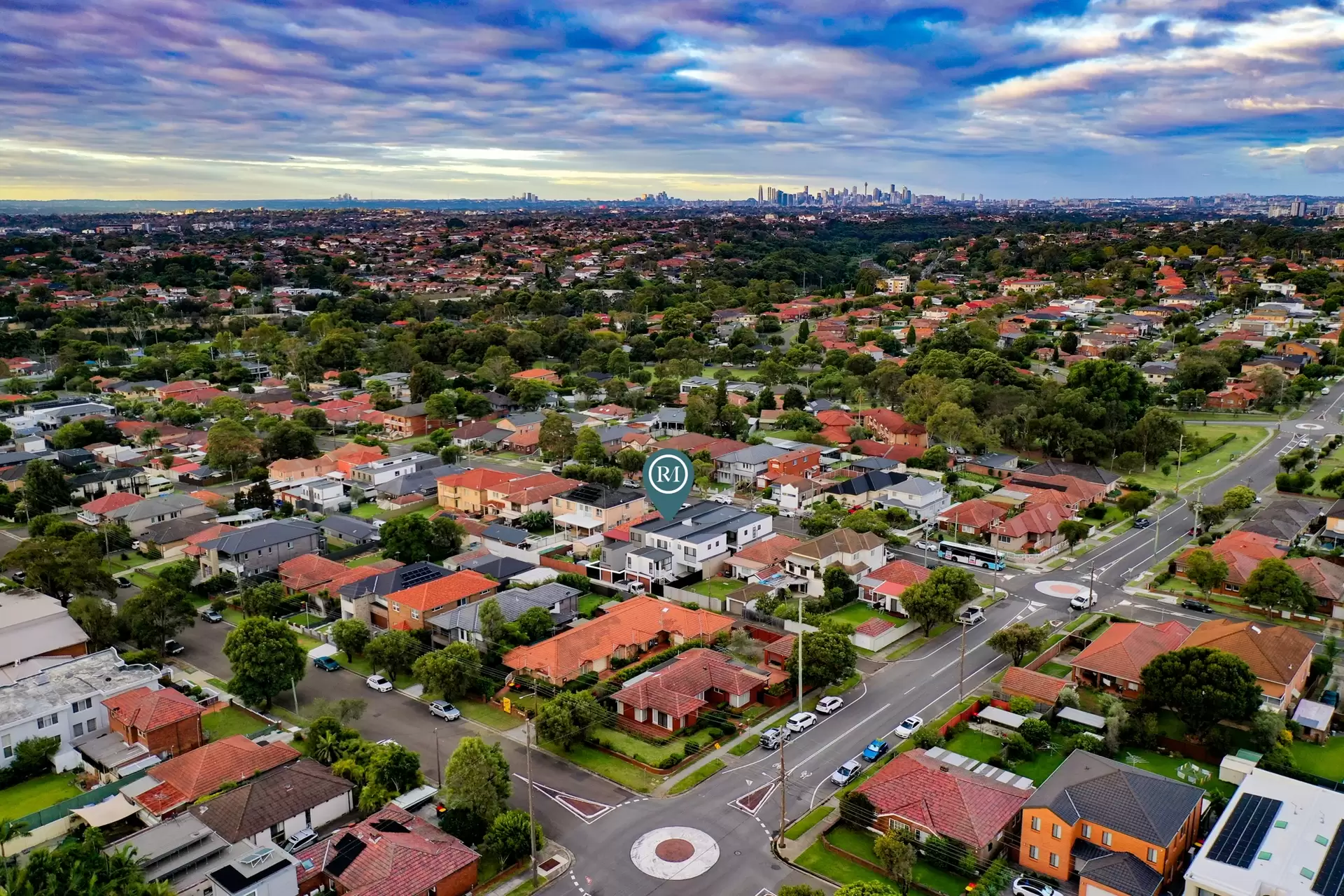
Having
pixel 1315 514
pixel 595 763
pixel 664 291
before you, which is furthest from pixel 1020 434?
pixel 664 291

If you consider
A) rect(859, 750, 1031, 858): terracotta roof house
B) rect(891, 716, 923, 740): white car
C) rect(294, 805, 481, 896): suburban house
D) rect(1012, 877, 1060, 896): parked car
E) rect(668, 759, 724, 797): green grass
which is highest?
rect(859, 750, 1031, 858): terracotta roof house

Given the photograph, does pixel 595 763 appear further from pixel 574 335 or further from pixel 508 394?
pixel 574 335

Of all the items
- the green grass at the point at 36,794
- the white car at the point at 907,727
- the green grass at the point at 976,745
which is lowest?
the green grass at the point at 36,794

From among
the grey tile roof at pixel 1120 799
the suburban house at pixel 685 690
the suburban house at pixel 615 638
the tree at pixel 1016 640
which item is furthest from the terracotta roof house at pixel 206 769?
the tree at pixel 1016 640

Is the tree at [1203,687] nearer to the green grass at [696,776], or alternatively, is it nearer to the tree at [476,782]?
the green grass at [696,776]

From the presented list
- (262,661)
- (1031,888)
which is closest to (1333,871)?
(1031,888)

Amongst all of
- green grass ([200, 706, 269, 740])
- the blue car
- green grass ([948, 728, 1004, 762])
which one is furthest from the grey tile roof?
green grass ([200, 706, 269, 740])

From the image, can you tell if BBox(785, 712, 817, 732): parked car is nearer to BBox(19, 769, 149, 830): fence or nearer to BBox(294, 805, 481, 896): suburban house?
BBox(294, 805, 481, 896): suburban house

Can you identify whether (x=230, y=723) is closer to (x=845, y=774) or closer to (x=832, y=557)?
(x=845, y=774)
